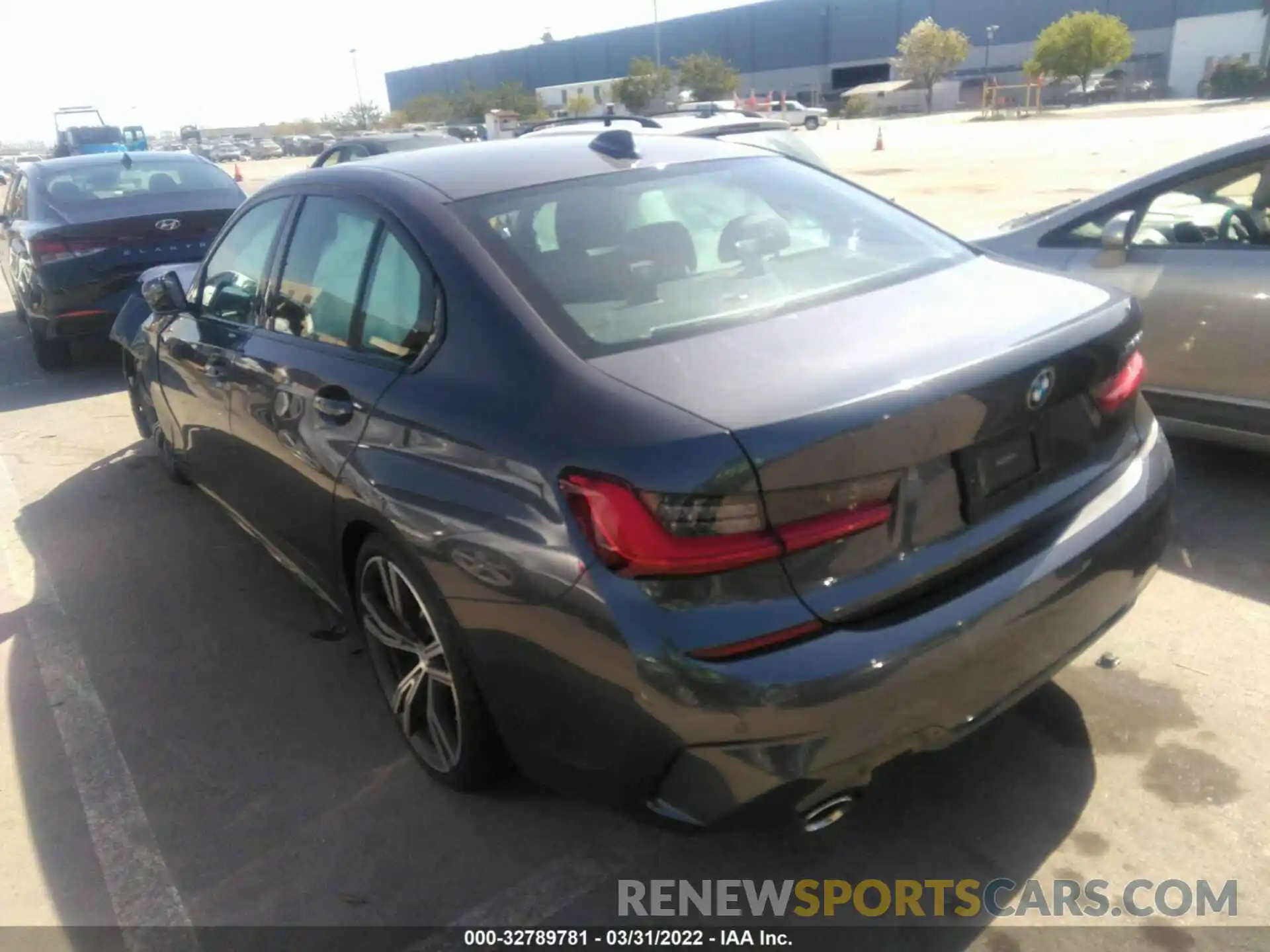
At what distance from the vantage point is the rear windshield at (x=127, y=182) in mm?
8445

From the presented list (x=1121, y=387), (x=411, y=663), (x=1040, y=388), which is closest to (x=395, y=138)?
(x=411, y=663)

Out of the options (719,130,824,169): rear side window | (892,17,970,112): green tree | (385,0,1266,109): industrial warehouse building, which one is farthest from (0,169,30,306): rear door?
(385,0,1266,109): industrial warehouse building

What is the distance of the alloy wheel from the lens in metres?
2.80

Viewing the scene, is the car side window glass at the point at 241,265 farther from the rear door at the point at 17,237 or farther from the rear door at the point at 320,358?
the rear door at the point at 17,237

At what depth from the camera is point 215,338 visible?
3.92 metres

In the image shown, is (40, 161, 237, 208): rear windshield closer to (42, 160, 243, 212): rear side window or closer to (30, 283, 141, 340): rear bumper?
(42, 160, 243, 212): rear side window

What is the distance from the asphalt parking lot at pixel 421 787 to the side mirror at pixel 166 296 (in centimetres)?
116

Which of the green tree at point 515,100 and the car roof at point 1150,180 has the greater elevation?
the car roof at point 1150,180

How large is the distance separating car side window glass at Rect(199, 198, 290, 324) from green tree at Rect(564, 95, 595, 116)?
61140 mm

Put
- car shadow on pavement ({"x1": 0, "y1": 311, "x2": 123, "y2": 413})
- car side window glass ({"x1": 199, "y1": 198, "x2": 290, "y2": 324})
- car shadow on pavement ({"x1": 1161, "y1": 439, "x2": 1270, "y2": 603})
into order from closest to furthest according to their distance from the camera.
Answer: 1. car side window glass ({"x1": 199, "y1": 198, "x2": 290, "y2": 324})
2. car shadow on pavement ({"x1": 1161, "y1": 439, "x2": 1270, "y2": 603})
3. car shadow on pavement ({"x1": 0, "y1": 311, "x2": 123, "y2": 413})

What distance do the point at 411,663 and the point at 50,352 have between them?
7.28m

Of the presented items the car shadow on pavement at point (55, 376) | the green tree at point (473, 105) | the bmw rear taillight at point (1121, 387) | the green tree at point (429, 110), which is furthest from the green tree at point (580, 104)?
the bmw rear taillight at point (1121, 387)

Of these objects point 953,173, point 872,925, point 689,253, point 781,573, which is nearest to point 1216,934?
point 872,925

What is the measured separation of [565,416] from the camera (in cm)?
216
